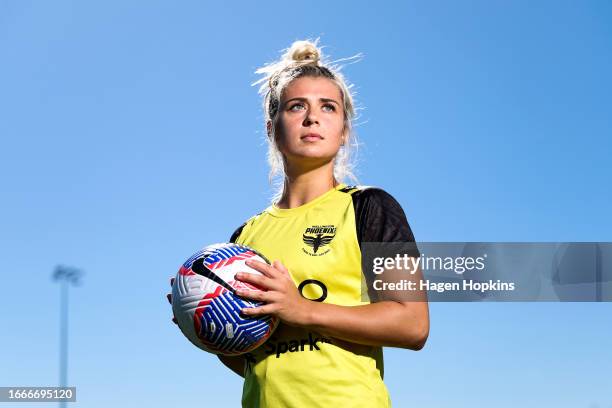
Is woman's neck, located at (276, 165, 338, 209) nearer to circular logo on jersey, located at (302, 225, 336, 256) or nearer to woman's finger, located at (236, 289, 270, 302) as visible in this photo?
circular logo on jersey, located at (302, 225, 336, 256)

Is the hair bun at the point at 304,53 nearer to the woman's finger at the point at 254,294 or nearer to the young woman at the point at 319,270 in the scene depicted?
the young woman at the point at 319,270

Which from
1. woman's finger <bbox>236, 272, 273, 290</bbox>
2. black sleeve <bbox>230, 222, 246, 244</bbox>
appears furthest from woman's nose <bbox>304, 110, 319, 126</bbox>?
woman's finger <bbox>236, 272, 273, 290</bbox>

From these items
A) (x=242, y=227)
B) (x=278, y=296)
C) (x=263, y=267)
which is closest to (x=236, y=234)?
(x=242, y=227)

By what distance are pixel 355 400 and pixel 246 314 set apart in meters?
0.76

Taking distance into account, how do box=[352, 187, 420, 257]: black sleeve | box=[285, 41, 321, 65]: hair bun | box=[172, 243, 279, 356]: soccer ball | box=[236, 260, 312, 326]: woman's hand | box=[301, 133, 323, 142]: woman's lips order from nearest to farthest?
box=[236, 260, 312, 326]: woman's hand → box=[172, 243, 279, 356]: soccer ball → box=[352, 187, 420, 257]: black sleeve → box=[301, 133, 323, 142]: woman's lips → box=[285, 41, 321, 65]: hair bun

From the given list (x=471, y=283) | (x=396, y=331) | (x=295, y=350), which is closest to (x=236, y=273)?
(x=295, y=350)

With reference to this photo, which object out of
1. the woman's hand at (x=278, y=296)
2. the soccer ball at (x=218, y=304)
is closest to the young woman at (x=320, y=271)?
the woman's hand at (x=278, y=296)

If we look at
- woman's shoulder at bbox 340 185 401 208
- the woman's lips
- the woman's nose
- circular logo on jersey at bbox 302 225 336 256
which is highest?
the woman's nose

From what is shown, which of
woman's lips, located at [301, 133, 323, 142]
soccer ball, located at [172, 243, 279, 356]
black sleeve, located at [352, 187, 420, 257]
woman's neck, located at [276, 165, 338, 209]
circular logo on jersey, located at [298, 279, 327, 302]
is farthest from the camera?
woman's neck, located at [276, 165, 338, 209]

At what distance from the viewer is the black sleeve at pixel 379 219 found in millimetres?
4699

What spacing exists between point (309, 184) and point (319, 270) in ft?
2.45

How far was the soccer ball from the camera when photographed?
4445mm

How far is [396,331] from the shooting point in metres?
4.45

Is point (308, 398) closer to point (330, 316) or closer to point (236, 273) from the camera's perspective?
point (330, 316)
